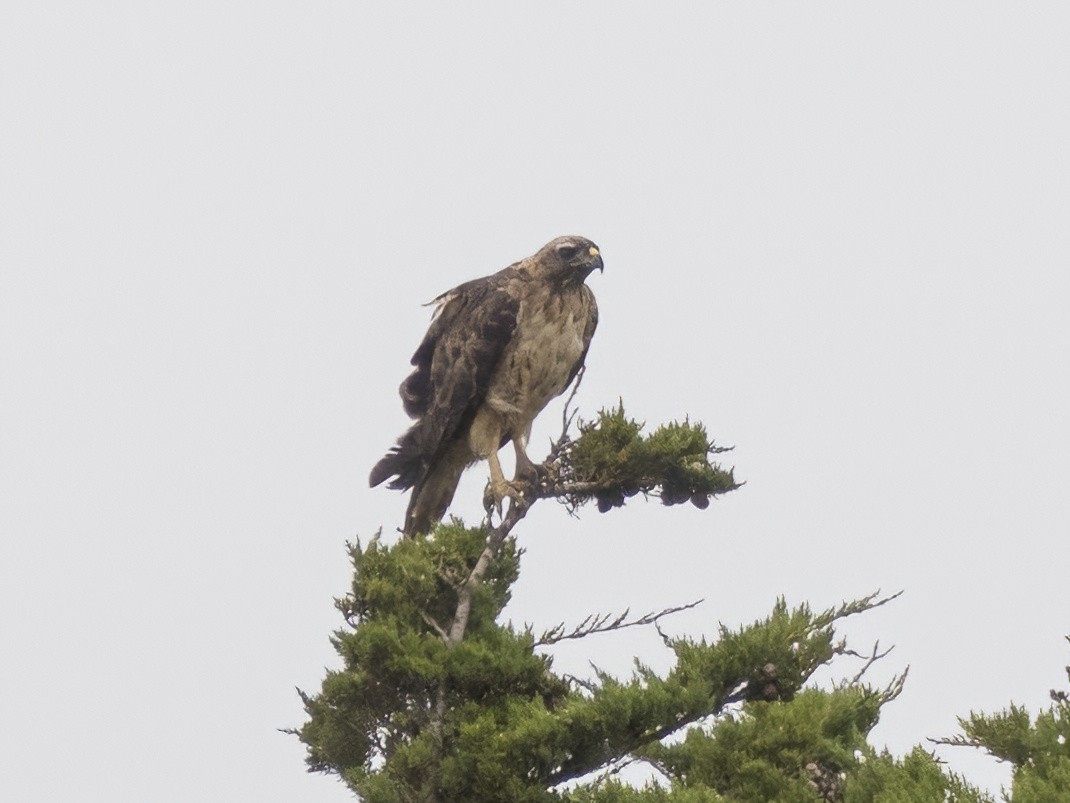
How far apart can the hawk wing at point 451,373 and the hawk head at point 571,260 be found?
32 cm

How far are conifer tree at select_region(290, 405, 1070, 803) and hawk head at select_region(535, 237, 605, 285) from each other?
2.11 metres

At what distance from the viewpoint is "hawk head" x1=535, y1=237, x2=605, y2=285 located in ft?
31.4

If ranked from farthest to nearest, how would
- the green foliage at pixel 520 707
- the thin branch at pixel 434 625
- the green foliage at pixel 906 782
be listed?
1. the thin branch at pixel 434 625
2. the green foliage at pixel 520 707
3. the green foliage at pixel 906 782

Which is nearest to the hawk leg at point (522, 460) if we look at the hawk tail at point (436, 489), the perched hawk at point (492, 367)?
the perched hawk at point (492, 367)

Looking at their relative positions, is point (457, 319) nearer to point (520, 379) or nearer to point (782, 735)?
point (520, 379)

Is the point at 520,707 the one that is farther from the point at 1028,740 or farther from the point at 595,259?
the point at 595,259

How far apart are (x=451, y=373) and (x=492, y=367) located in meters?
0.27

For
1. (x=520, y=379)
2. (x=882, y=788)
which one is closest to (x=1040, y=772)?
(x=882, y=788)

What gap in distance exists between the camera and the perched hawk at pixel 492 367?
9.48 metres

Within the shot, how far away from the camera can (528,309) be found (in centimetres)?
955

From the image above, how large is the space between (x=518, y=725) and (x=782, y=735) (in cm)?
111

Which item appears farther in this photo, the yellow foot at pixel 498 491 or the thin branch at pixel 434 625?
the yellow foot at pixel 498 491

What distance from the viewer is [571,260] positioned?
9602mm

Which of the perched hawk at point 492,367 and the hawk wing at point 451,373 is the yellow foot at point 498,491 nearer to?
the perched hawk at point 492,367
